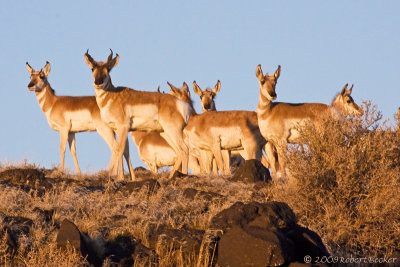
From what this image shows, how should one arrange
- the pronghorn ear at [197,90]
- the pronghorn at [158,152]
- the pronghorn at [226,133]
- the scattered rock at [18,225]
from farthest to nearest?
the pronghorn ear at [197,90], the pronghorn at [158,152], the pronghorn at [226,133], the scattered rock at [18,225]

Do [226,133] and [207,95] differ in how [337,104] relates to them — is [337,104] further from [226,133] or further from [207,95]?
[207,95]

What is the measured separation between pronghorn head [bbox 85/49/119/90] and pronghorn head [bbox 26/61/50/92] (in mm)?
4156

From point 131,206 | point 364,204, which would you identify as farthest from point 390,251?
point 131,206

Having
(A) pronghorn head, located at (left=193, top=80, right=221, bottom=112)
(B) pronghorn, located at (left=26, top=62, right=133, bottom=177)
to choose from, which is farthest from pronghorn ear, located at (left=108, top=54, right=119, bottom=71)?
(A) pronghorn head, located at (left=193, top=80, right=221, bottom=112)

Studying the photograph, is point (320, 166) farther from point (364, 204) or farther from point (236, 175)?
point (236, 175)

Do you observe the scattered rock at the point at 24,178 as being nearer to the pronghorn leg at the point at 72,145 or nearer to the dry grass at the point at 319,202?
the dry grass at the point at 319,202

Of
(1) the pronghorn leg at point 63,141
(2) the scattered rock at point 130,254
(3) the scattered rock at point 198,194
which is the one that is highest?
(1) the pronghorn leg at point 63,141

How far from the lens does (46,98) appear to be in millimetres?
22672

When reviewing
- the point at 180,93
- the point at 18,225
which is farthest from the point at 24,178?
the point at 180,93

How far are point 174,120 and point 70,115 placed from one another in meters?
4.42

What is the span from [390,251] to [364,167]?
145cm

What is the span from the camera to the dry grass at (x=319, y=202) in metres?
11.4

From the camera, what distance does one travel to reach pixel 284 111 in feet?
66.0

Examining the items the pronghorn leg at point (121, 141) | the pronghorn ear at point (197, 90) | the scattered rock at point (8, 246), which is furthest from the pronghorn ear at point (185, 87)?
the scattered rock at point (8, 246)
